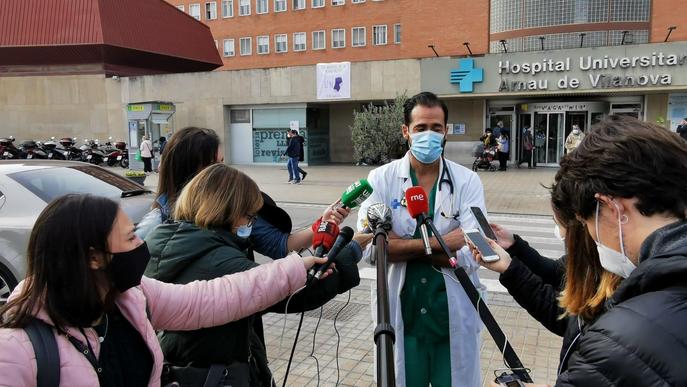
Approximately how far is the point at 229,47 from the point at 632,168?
49105mm

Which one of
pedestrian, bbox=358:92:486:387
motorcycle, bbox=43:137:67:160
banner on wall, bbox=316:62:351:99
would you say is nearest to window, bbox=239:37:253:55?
banner on wall, bbox=316:62:351:99

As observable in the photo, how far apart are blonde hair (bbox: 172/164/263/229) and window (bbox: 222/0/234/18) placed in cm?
4818

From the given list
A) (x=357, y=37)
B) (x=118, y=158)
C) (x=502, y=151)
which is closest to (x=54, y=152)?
(x=118, y=158)

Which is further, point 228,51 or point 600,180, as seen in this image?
Answer: point 228,51

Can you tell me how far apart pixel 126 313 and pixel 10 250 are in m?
4.56

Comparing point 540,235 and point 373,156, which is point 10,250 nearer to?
point 540,235

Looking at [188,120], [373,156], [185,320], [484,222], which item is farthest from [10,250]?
[188,120]

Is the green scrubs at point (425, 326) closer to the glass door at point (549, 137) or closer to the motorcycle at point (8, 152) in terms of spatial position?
the glass door at point (549, 137)

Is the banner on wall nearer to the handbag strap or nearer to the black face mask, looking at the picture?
the black face mask

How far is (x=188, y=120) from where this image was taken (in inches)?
1174

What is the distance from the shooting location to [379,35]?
41.8 metres

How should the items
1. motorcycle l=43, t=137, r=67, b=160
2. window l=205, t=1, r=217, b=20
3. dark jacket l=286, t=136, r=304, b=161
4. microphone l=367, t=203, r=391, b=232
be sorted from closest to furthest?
1. microphone l=367, t=203, r=391, b=232
2. dark jacket l=286, t=136, r=304, b=161
3. motorcycle l=43, t=137, r=67, b=160
4. window l=205, t=1, r=217, b=20

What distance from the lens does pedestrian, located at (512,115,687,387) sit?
3.43 feet

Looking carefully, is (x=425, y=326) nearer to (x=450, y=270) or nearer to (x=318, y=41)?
(x=450, y=270)
